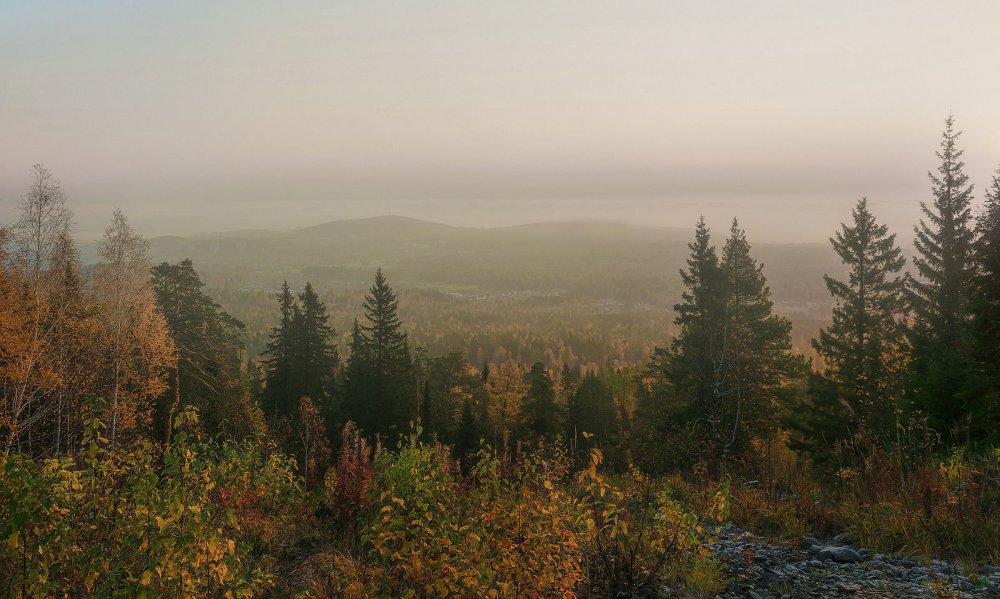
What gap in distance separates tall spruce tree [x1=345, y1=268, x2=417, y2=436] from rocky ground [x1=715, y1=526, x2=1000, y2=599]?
3186 cm

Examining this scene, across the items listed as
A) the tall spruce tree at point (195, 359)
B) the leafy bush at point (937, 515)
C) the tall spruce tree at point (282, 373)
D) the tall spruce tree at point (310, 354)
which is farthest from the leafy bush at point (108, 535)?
the tall spruce tree at point (282, 373)

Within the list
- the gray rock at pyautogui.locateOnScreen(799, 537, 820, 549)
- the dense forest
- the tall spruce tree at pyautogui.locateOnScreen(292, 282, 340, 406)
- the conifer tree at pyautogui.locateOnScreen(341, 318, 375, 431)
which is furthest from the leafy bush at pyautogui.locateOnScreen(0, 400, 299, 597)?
the tall spruce tree at pyautogui.locateOnScreen(292, 282, 340, 406)

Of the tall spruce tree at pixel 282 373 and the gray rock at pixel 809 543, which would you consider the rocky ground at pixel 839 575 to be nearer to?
the gray rock at pixel 809 543

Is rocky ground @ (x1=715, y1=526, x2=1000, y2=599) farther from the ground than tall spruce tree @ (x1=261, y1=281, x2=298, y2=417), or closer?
farther from the ground

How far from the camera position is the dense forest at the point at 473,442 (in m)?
5.09

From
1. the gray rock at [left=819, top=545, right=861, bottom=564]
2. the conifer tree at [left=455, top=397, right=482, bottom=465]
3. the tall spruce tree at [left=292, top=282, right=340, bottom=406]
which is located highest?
the gray rock at [left=819, top=545, right=861, bottom=564]

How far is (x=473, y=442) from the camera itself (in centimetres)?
3044

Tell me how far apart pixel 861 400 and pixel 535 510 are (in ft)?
81.5

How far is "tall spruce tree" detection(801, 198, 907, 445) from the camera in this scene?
24.9 m

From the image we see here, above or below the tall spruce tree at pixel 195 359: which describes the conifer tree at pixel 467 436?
below

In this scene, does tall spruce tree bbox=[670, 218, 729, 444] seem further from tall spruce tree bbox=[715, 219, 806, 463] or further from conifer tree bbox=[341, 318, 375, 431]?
conifer tree bbox=[341, 318, 375, 431]

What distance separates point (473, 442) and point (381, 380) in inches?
436

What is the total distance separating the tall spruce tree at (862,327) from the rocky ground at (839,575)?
2089 cm

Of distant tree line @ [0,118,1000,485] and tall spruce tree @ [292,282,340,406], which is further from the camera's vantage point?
tall spruce tree @ [292,282,340,406]
